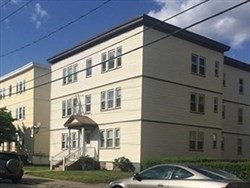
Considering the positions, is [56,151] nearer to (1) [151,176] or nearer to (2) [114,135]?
(2) [114,135]

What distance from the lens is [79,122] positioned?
3988 centimetres

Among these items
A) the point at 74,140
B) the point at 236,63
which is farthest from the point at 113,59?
the point at 236,63

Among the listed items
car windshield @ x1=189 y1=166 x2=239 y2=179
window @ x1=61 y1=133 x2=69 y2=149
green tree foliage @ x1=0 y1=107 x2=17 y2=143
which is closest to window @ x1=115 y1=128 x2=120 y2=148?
window @ x1=61 y1=133 x2=69 y2=149

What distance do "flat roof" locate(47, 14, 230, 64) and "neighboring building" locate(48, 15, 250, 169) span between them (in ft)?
0.24

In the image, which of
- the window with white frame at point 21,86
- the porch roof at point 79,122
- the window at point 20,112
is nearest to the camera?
the porch roof at point 79,122

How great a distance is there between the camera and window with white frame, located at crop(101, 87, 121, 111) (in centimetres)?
3788

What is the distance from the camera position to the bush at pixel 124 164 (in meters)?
35.5

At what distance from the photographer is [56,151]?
46656 mm

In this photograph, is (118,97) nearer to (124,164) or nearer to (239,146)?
(124,164)

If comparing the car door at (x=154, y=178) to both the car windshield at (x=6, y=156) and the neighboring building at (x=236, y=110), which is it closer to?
the car windshield at (x=6, y=156)

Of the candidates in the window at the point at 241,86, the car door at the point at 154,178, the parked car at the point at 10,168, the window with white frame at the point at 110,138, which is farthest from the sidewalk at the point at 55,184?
the window at the point at 241,86

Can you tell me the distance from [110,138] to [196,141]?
22.5 feet

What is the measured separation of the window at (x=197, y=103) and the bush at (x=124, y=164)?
23.4 ft

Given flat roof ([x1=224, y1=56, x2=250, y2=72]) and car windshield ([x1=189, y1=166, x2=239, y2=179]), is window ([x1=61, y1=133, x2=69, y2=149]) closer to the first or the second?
flat roof ([x1=224, y1=56, x2=250, y2=72])
